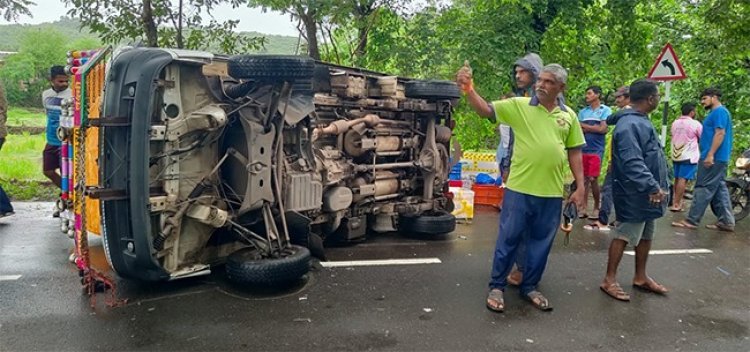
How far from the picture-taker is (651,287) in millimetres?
4867

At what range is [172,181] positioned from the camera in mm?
4125

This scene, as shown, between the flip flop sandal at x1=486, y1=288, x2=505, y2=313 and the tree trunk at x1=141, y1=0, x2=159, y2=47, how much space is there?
645 cm

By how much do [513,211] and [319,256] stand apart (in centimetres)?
195

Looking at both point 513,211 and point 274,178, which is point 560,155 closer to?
point 513,211

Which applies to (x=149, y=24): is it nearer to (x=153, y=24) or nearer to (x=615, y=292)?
(x=153, y=24)

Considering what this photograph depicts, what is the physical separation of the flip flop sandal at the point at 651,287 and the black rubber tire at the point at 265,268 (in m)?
2.92

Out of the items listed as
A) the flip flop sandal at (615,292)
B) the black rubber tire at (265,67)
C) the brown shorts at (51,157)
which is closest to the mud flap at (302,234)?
the black rubber tire at (265,67)

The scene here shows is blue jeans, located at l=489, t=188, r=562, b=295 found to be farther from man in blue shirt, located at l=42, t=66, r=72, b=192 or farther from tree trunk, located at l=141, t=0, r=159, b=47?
tree trunk, located at l=141, t=0, r=159, b=47

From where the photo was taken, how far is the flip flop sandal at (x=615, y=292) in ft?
15.1

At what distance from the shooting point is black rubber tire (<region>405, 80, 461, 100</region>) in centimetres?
620

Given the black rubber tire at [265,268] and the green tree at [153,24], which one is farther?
the green tree at [153,24]

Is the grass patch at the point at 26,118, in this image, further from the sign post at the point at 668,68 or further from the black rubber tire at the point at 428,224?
the sign post at the point at 668,68

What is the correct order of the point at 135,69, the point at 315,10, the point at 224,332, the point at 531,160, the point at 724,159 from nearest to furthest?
the point at 224,332
the point at 135,69
the point at 531,160
the point at 724,159
the point at 315,10

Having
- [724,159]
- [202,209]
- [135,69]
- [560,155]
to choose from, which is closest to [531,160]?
[560,155]
